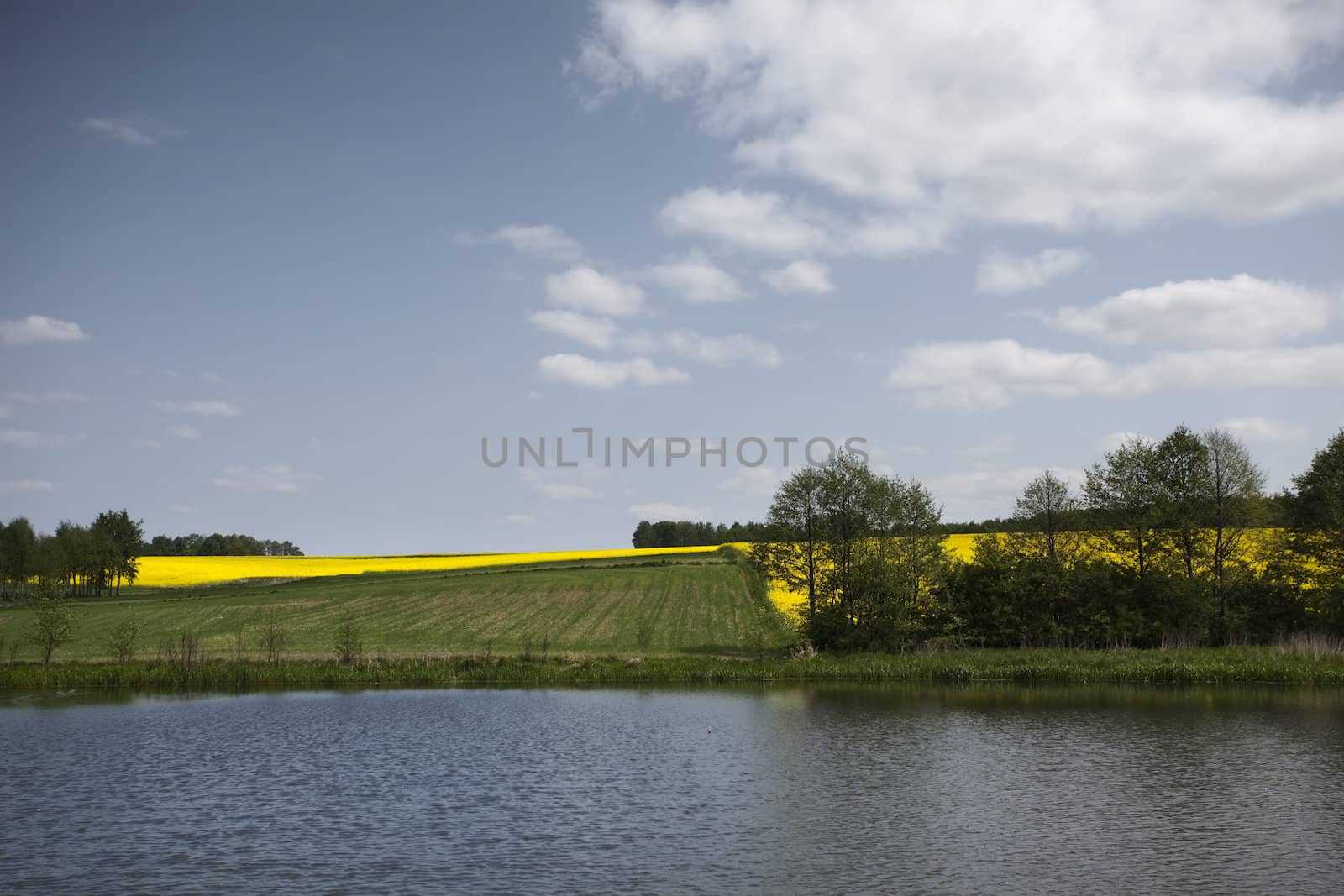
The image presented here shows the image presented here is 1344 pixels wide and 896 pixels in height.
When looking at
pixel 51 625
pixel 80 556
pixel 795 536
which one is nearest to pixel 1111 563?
pixel 795 536

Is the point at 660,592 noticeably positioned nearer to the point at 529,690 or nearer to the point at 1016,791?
the point at 529,690

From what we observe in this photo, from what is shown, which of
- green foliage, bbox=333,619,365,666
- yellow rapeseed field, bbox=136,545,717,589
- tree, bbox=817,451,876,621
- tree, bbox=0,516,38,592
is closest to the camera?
green foliage, bbox=333,619,365,666

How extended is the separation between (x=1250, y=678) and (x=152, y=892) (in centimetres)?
5203

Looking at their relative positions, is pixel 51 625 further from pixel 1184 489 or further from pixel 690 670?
pixel 1184 489

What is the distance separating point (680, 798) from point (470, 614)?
5428cm

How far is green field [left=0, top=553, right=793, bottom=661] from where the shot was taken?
210 feet

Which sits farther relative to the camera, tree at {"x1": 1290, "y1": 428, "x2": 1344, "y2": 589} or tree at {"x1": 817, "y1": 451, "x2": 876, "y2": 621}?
tree at {"x1": 817, "y1": 451, "x2": 876, "y2": 621}

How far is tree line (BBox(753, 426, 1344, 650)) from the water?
18.3 metres

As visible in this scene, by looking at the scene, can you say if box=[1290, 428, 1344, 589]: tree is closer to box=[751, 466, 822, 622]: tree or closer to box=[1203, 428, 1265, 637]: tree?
box=[1203, 428, 1265, 637]: tree

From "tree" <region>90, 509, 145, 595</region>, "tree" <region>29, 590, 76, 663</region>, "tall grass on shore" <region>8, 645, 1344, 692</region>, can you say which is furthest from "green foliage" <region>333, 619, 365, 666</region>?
"tree" <region>90, 509, 145, 595</region>

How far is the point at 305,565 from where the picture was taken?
134750 millimetres

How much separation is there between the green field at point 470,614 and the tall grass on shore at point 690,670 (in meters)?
4.28

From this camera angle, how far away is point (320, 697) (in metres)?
47.6

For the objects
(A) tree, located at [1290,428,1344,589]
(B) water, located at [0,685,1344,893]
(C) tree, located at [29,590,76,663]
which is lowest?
(B) water, located at [0,685,1344,893]
